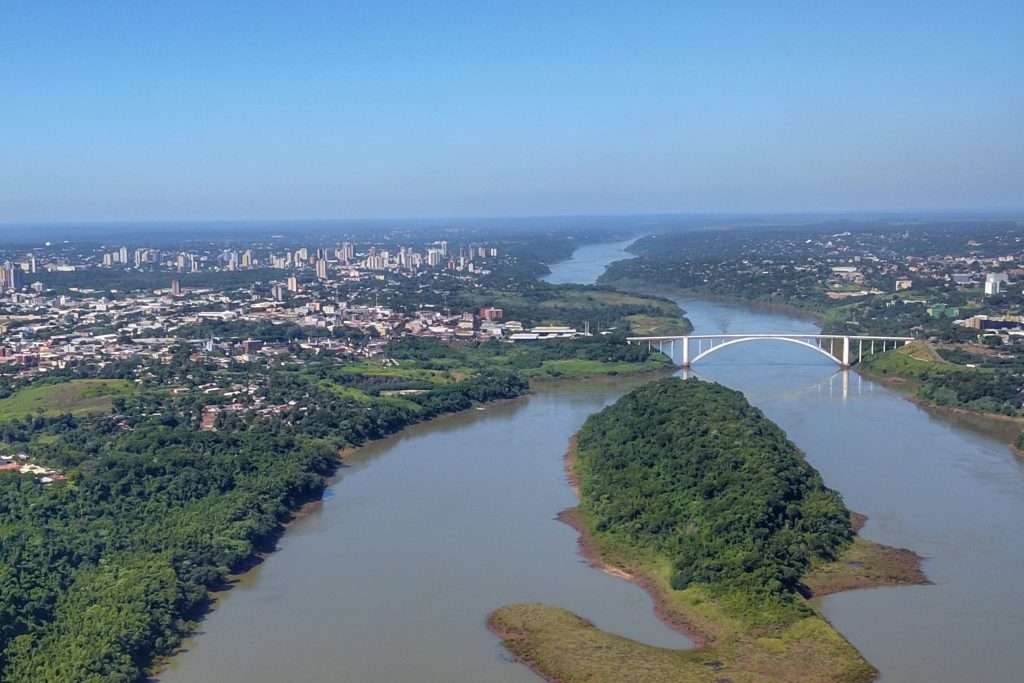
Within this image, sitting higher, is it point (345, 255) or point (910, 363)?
point (345, 255)

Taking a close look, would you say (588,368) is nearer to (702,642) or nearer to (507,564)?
(507,564)

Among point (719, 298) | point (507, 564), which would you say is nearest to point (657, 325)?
point (719, 298)

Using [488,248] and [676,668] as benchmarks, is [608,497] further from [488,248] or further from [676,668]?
[488,248]

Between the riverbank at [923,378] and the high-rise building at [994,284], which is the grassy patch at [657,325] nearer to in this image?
the riverbank at [923,378]

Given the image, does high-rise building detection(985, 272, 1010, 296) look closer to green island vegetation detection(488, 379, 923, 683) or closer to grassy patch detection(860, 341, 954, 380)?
grassy patch detection(860, 341, 954, 380)

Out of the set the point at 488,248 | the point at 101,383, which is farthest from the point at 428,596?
the point at 488,248

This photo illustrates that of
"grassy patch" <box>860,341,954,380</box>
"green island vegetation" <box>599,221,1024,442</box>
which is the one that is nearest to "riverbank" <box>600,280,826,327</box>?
"green island vegetation" <box>599,221,1024,442</box>
